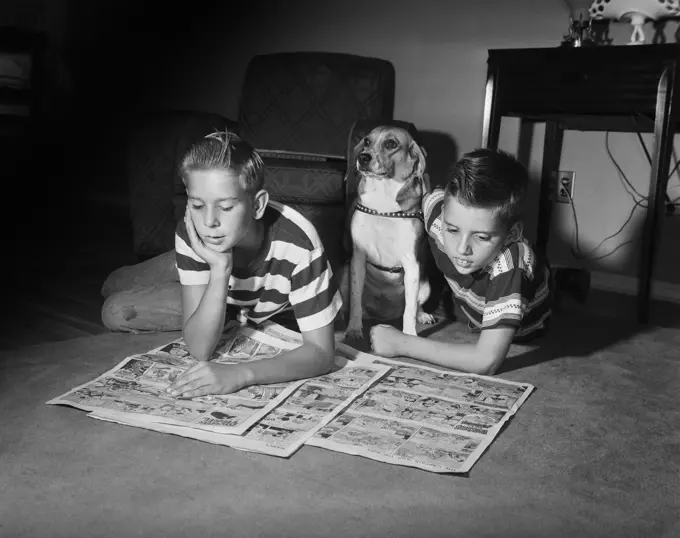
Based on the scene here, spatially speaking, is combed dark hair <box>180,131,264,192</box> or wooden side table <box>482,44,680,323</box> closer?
combed dark hair <box>180,131,264,192</box>

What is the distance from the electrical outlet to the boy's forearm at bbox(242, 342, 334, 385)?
66.6 inches

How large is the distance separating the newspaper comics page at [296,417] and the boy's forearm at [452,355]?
0.10 metres

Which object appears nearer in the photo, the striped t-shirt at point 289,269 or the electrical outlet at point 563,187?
the striped t-shirt at point 289,269

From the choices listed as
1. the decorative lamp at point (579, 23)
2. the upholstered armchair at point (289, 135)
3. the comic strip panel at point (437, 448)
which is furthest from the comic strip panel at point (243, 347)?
the decorative lamp at point (579, 23)

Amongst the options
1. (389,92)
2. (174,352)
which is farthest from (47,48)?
(174,352)

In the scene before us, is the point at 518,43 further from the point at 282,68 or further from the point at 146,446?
the point at 146,446

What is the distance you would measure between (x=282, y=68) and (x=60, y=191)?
1.64 meters

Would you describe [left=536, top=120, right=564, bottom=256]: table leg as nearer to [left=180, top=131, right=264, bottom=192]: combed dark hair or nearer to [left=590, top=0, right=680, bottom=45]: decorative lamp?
[left=590, top=0, right=680, bottom=45]: decorative lamp

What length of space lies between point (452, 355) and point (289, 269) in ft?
1.44

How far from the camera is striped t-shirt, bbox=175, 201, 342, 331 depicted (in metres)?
1.78

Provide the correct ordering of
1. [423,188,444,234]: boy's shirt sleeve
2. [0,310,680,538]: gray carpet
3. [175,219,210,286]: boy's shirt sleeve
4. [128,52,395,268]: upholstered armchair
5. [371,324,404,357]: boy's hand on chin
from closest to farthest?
[0,310,680,538]: gray carpet < [175,219,210,286]: boy's shirt sleeve < [371,324,404,357]: boy's hand on chin < [423,188,444,234]: boy's shirt sleeve < [128,52,395,268]: upholstered armchair

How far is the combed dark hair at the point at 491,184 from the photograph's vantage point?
1761mm

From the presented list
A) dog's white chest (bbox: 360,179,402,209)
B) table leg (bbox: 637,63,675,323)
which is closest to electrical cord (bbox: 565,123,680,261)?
table leg (bbox: 637,63,675,323)

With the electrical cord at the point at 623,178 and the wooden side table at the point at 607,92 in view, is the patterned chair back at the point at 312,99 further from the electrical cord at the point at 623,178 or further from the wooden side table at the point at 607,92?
the electrical cord at the point at 623,178
